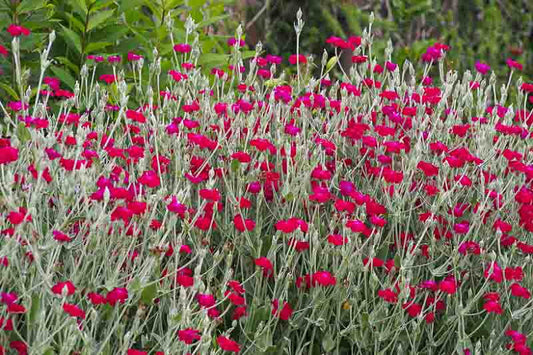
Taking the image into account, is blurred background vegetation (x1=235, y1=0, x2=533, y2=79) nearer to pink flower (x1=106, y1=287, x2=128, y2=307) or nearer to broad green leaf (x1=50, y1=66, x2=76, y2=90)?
broad green leaf (x1=50, y1=66, x2=76, y2=90)

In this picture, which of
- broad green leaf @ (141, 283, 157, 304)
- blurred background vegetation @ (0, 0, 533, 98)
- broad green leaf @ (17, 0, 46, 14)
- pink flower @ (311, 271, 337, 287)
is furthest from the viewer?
blurred background vegetation @ (0, 0, 533, 98)

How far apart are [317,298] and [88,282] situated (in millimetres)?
609

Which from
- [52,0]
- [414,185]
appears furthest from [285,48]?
[414,185]

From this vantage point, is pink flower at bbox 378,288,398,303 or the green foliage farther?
the green foliage

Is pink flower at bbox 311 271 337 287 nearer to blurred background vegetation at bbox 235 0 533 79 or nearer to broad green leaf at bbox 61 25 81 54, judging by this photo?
broad green leaf at bbox 61 25 81 54

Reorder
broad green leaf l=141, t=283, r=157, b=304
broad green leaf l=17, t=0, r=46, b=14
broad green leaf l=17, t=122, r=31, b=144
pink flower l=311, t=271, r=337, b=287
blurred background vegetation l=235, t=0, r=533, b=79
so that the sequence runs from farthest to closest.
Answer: blurred background vegetation l=235, t=0, r=533, b=79
broad green leaf l=17, t=0, r=46, b=14
broad green leaf l=17, t=122, r=31, b=144
pink flower l=311, t=271, r=337, b=287
broad green leaf l=141, t=283, r=157, b=304

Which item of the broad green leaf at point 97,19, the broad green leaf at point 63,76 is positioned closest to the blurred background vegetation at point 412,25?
the broad green leaf at point 97,19

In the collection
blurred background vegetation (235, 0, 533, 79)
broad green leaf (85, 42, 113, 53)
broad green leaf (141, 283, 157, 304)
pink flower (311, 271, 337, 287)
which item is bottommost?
blurred background vegetation (235, 0, 533, 79)

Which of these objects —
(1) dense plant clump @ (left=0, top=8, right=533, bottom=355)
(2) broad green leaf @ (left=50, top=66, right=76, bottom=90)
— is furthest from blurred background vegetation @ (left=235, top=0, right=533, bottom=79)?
(1) dense plant clump @ (left=0, top=8, right=533, bottom=355)

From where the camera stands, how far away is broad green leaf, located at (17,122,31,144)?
8.21 ft

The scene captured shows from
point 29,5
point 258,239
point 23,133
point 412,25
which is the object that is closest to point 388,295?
point 258,239

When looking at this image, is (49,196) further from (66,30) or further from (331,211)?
(66,30)

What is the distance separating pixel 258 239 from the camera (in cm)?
247

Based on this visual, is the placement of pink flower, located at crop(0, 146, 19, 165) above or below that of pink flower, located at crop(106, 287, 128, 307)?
above
